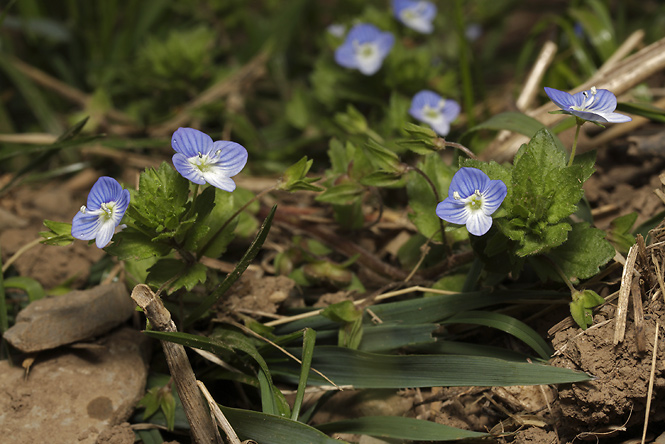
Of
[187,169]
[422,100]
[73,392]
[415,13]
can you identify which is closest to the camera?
[187,169]

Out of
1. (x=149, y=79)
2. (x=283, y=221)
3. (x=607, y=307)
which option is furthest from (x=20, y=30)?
(x=607, y=307)

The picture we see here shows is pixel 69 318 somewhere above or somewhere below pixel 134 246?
below

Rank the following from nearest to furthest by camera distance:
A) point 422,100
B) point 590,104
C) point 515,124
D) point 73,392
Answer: point 590,104, point 73,392, point 515,124, point 422,100

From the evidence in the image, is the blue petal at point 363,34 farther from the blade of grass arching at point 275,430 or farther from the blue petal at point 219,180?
the blade of grass arching at point 275,430

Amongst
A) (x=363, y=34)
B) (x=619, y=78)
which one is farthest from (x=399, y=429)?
(x=363, y=34)

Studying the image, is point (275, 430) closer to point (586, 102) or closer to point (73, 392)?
point (73, 392)

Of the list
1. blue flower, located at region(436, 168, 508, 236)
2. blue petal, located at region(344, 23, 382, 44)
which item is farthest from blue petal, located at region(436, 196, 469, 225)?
blue petal, located at region(344, 23, 382, 44)

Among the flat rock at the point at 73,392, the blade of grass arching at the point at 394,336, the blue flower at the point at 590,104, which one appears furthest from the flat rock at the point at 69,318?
the blue flower at the point at 590,104

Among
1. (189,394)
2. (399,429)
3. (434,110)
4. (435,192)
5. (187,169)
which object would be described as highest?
(187,169)
